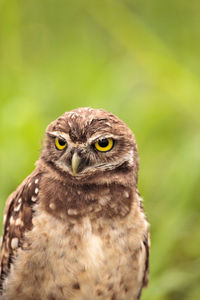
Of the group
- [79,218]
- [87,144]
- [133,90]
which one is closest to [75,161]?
[87,144]

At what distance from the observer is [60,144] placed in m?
3.68

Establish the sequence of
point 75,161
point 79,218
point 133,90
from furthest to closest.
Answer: point 133,90
point 79,218
point 75,161

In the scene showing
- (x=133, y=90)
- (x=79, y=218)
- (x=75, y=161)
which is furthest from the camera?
(x=133, y=90)

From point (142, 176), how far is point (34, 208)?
1.96 m

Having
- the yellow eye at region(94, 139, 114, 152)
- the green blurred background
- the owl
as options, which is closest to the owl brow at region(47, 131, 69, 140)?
the owl

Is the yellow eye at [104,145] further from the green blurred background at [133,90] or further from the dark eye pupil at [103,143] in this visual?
the green blurred background at [133,90]

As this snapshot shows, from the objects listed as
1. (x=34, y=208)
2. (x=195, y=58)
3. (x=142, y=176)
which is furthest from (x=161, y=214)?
(x=195, y=58)

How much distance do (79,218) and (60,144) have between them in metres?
0.38

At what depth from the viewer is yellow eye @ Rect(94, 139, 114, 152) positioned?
12.0 feet

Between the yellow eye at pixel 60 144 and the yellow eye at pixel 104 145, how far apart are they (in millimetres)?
153

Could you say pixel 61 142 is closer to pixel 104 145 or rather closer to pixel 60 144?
pixel 60 144

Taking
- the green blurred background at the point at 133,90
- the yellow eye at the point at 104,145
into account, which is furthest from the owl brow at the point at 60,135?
the green blurred background at the point at 133,90

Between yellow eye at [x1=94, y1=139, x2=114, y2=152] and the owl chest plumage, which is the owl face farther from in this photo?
the owl chest plumage

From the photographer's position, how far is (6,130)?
5.54 metres
